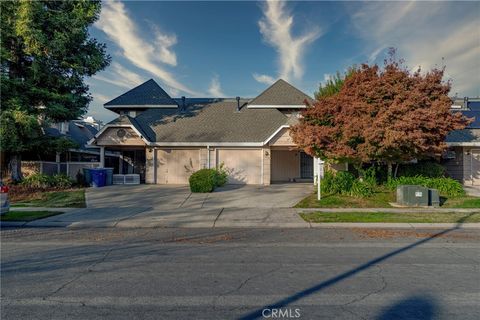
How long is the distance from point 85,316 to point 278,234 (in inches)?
226

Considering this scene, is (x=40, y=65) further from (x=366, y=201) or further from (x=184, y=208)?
(x=366, y=201)

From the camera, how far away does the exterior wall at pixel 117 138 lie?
20.1 m

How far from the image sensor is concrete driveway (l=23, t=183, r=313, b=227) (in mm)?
10018

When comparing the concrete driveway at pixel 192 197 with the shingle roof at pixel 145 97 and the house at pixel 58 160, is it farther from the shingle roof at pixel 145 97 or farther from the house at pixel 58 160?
the shingle roof at pixel 145 97

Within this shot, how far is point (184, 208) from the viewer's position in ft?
41.6

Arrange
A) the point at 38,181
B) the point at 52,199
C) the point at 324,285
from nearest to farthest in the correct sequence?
1. the point at 324,285
2. the point at 52,199
3. the point at 38,181

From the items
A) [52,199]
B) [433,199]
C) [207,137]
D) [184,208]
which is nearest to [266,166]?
[207,137]

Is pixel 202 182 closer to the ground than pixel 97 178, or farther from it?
closer to the ground

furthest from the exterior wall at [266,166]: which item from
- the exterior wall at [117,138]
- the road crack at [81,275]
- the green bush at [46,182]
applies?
the road crack at [81,275]

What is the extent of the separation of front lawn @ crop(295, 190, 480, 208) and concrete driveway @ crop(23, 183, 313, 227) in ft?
3.08

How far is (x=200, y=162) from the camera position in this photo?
2078cm

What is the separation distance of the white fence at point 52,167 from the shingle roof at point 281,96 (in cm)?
1334

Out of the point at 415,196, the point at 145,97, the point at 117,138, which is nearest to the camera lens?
the point at 415,196

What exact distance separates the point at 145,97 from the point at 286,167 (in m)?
12.7
